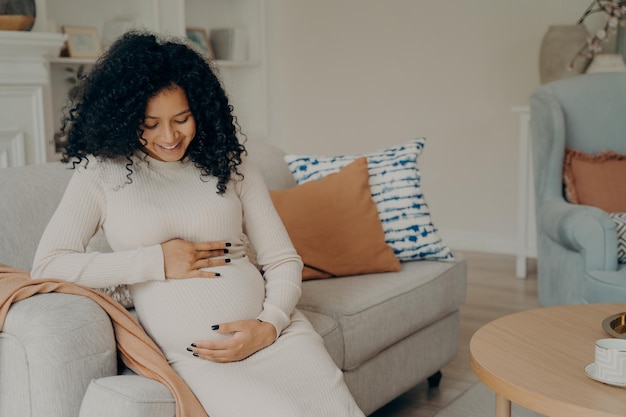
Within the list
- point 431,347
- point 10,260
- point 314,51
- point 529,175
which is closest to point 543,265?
point 431,347

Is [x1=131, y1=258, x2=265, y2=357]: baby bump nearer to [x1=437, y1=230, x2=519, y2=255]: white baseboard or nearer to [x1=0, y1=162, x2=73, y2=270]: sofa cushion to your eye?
[x1=0, y1=162, x2=73, y2=270]: sofa cushion

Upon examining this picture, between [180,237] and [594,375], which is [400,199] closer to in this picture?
[180,237]

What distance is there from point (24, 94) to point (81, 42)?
29.8 inches

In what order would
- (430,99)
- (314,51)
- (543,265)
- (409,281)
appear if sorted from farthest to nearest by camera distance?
(314,51), (430,99), (543,265), (409,281)

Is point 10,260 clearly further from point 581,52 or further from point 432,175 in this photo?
point 432,175

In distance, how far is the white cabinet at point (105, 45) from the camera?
11.7ft

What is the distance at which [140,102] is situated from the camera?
1822 millimetres

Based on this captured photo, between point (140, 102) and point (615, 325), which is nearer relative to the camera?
point (140, 102)

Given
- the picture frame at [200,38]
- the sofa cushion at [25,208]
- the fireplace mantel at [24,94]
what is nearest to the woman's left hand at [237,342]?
the sofa cushion at [25,208]

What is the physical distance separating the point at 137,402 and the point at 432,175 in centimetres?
387

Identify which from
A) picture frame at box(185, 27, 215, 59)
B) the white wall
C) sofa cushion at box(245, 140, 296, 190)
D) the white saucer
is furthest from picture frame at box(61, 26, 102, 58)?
the white saucer

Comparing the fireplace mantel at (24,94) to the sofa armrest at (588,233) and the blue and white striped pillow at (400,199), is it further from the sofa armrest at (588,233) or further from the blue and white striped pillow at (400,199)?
the sofa armrest at (588,233)

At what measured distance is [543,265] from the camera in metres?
3.26

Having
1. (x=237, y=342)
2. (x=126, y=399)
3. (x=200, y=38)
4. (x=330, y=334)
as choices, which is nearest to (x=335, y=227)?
(x=330, y=334)
